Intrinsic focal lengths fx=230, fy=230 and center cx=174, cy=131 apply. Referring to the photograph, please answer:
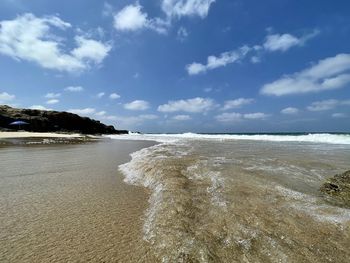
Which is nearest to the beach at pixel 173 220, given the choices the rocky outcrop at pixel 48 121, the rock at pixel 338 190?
the rock at pixel 338 190

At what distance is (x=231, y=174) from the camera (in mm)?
7066

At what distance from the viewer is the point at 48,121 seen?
208ft

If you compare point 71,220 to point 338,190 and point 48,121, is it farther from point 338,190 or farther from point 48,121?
point 48,121

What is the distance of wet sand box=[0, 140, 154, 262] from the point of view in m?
2.98

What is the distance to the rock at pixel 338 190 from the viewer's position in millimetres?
4947

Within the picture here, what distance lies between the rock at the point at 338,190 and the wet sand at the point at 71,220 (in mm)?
4125

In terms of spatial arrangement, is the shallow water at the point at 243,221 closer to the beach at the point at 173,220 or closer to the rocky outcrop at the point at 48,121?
the beach at the point at 173,220

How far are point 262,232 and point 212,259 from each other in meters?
1.05

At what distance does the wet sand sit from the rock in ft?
13.5

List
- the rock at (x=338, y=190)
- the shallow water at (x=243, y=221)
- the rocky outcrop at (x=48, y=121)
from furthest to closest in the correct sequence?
the rocky outcrop at (x=48, y=121) → the rock at (x=338, y=190) → the shallow water at (x=243, y=221)

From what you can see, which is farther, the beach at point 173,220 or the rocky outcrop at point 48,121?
the rocky outcrop at point 48,121

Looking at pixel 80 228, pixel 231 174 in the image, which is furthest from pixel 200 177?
pixel 80 228

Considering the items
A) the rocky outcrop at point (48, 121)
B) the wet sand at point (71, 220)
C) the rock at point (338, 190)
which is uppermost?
the rocky outcrop at point (48, 121)

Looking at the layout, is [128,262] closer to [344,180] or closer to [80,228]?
[80,228]
